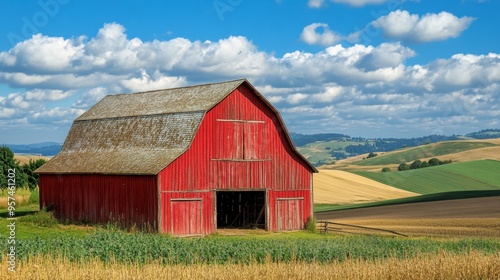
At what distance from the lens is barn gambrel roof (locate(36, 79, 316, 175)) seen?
38.7m

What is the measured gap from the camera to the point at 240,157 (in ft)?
131

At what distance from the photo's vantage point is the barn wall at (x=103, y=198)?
37.1 metres

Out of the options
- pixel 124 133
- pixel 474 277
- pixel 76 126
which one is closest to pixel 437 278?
pixel 474 277

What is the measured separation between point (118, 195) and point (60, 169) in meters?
7.08

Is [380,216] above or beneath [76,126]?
beneath

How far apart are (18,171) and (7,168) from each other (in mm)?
1673

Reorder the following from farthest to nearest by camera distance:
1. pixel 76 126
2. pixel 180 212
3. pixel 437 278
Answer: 1. pixel 76 126
2. pixel 180 212
3. pixel 437 278

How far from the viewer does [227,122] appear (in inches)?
1558

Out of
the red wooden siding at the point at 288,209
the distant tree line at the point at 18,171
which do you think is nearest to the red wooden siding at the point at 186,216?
the red wooden siding at the point at 288,209

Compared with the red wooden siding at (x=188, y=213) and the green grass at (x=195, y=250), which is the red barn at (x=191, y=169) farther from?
the green grass at (x=195, y=250)

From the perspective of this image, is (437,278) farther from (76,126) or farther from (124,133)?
(76,126)

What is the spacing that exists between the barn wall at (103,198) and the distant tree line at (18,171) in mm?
25054

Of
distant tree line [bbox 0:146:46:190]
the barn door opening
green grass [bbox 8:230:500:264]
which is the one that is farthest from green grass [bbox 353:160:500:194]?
green grass [bbox 8:230:500:264]

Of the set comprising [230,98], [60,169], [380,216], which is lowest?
[380,216]
